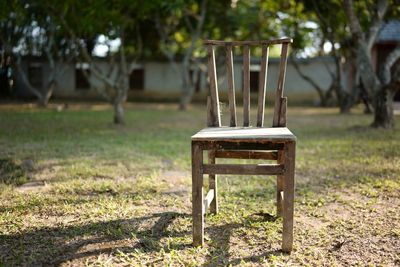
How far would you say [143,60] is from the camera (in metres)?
24.3

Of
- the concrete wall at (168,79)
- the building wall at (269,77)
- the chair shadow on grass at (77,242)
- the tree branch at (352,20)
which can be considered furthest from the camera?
the concrete wall at (168,79)

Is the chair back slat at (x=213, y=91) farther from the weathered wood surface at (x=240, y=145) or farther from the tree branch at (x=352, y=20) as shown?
the tree branch at (x=352, y=20)

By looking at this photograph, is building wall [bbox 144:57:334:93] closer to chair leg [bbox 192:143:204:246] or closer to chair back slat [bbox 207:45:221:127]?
chair back slat [bbox 207:45:221:127]

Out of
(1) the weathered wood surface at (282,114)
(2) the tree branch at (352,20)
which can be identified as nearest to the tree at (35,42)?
(2) the tree branch at (352,20)

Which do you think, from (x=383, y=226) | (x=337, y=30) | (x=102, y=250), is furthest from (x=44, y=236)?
(x=337, y=30)

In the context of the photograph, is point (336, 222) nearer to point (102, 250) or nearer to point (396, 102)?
point (102, 250)

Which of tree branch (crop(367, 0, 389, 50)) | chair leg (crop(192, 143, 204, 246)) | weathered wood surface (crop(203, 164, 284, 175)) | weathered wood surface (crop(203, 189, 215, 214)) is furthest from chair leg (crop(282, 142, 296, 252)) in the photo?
tree branch (crop(367, 0, 389, 50))

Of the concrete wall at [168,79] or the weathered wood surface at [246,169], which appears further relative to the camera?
the concrete wall at [168,79]

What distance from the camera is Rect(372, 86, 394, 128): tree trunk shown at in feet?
30.2

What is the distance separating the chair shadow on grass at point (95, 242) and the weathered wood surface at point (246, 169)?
0.55 m

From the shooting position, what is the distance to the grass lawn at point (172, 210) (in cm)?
279

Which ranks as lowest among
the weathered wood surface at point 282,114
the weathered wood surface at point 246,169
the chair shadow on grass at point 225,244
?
the chair shadow on grass at point 225,244

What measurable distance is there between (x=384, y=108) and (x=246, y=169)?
24.8ft

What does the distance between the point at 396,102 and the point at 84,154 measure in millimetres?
15668
